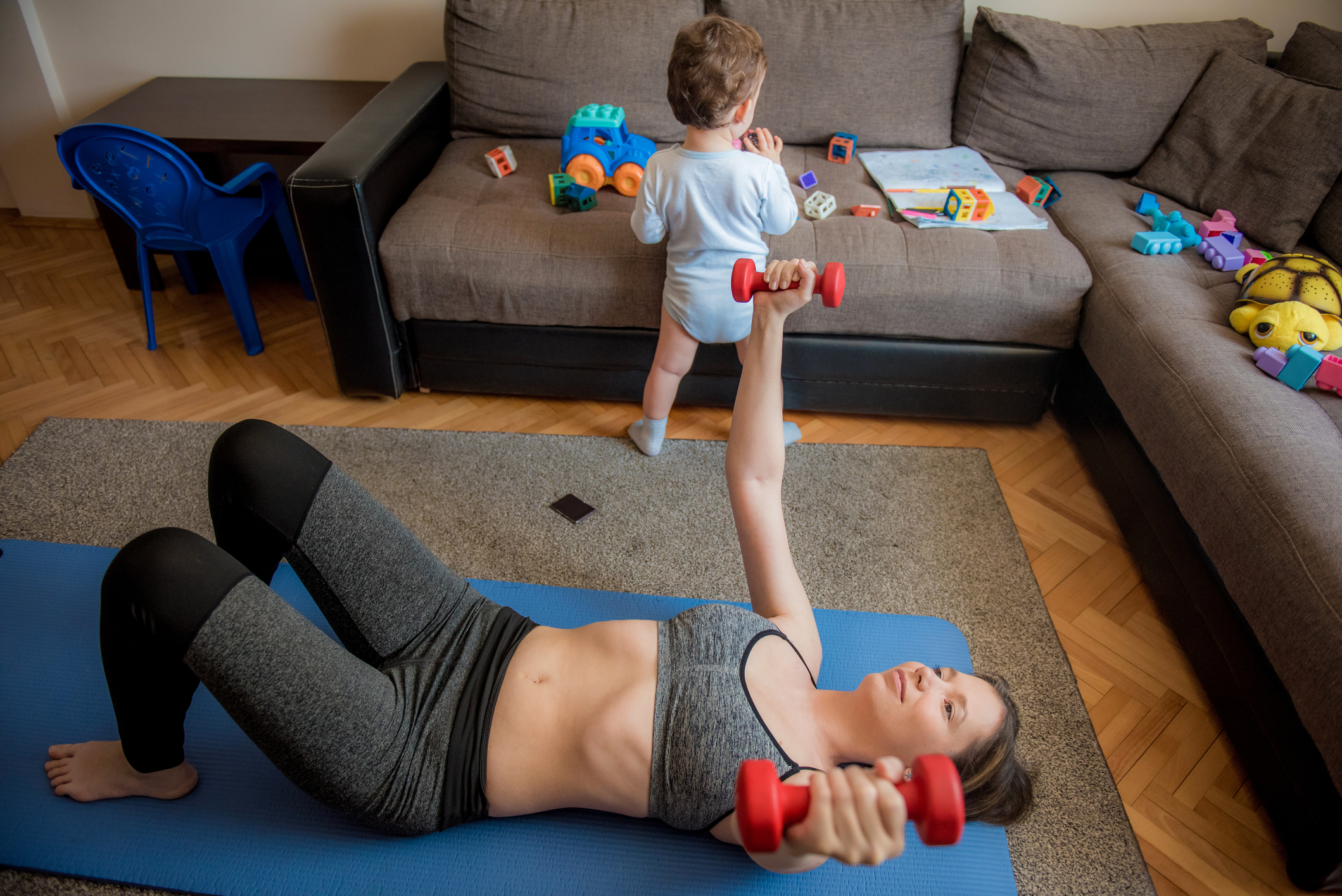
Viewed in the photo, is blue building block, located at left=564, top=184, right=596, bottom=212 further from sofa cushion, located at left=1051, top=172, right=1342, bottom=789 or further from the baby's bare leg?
sofa cushion, located at left=1051, top=172, right=1342, bottom=789

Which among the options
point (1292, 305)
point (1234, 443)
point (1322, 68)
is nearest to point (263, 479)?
point (1234, 443)

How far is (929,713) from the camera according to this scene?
1.05m

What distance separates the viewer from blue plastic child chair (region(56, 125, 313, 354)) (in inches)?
77.2

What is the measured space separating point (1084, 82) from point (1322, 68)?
0.60 m

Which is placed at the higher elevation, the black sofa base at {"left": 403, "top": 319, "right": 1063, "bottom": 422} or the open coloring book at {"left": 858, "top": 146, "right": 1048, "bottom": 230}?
the open coloring book at {"left": 858, "top": 146, "right": 1048, "bottom": 230}

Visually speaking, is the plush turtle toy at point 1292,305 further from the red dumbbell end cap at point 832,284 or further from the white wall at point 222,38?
the white wall at point 222,38

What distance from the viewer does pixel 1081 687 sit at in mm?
1613

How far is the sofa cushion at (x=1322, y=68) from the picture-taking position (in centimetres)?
206

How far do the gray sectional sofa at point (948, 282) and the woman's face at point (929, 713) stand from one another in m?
0.61

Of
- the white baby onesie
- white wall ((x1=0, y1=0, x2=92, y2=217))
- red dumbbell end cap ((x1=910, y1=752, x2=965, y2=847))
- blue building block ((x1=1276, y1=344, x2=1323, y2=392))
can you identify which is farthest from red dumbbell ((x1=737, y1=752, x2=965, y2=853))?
white wall ((x1=0, y1=0, x2=92, y2=217))

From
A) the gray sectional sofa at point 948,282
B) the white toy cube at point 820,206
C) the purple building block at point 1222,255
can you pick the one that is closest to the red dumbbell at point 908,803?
the gray sectional sofa at point 948,282

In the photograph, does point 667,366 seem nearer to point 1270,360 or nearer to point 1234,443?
point 1234,443

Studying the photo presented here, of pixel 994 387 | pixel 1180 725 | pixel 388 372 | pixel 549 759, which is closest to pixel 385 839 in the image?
pixel 549 759

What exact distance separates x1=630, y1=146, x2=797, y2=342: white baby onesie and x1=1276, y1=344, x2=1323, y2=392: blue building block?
1079 millimetres
